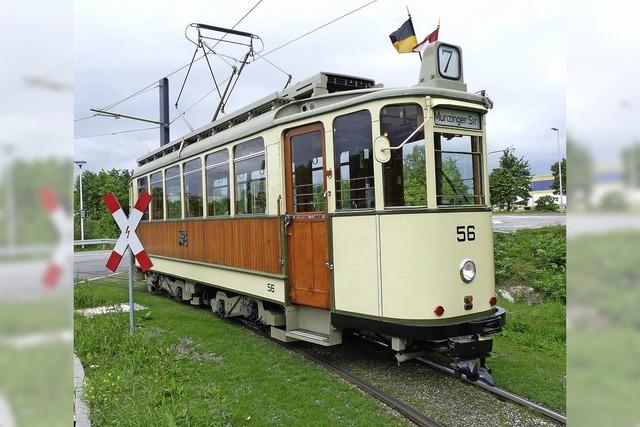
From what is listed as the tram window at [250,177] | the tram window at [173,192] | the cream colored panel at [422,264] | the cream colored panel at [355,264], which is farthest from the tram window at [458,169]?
the tram window at [173,192]

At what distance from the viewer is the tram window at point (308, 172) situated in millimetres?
6328

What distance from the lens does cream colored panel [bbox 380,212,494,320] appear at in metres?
5.34

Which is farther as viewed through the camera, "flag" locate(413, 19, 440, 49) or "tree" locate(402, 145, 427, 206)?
"flag" locate(413, 19, 440, 49)

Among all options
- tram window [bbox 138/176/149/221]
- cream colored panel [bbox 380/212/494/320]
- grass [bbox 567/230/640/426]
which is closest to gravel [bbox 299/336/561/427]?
cream colored panel [bbox 380/212/494/320]

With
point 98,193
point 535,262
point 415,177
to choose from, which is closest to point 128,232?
point 415,177

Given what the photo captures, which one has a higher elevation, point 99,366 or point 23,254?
Result: point 23,254

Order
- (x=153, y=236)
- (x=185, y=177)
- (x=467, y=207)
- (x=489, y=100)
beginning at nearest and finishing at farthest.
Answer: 1. (x=467, y=207)
2. (x=489, y=100)
3. (x=185, y=177)
4. (x=153, y=236)

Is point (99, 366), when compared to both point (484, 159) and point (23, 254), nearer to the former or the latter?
point (484, 159)

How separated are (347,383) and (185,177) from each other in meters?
5.93

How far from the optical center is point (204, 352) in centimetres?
710

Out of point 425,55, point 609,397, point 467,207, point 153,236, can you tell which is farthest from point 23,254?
point 153,236

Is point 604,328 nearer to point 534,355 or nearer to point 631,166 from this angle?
point 631,166

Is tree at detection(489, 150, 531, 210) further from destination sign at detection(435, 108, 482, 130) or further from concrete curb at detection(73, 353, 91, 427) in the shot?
concrete curb at detection(73, 353, 91, 427)

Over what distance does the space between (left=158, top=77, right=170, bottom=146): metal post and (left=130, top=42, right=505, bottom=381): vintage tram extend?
1178cm
